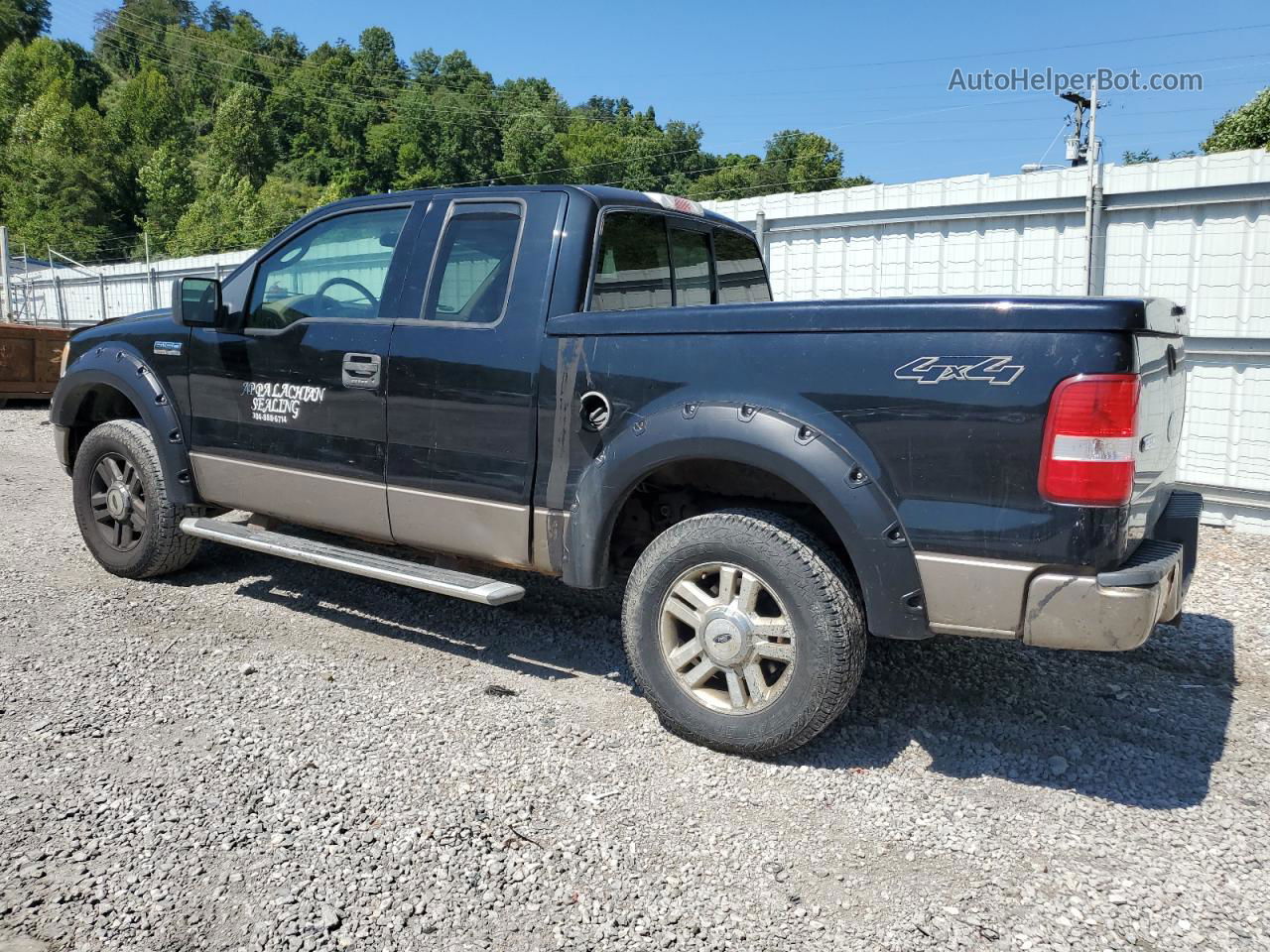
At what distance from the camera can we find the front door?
4.34 m

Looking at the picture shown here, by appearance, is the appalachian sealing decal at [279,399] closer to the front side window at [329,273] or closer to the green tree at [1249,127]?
the front side window at [329,273]

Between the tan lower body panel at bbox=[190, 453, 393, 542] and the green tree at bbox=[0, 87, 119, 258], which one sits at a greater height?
the green tree at bbox=[0, 87, 119, 258]

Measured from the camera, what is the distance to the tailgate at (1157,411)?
2947mm

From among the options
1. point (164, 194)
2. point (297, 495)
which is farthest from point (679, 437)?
point (164, 194)

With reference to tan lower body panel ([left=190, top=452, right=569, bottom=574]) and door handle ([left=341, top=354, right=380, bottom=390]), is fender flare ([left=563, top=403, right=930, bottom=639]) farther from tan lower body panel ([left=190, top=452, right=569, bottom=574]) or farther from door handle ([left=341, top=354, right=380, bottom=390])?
door handle ([left=341, top=354, right=380, bottom=390])

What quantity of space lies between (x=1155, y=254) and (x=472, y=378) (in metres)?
5.68

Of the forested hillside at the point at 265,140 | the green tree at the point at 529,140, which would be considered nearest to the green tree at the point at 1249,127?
the forested hillside at the point at 265,140

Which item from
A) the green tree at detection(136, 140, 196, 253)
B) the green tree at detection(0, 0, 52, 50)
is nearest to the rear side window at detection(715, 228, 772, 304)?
the green tree at detection(136, 140, 196, 253)

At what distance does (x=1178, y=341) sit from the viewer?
11.7 feet

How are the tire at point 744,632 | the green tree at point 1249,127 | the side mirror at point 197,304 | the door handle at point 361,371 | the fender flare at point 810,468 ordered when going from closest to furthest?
the fender flare at point 810,468 < the tire at point 744,632 < the door handle at point 361,371 < the side mirror at point 197,304 < the green tree at point 1249,127

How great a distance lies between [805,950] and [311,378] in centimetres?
321

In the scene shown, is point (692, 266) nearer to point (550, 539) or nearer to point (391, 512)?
point (550, 539)

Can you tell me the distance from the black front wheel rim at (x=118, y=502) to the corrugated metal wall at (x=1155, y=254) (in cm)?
599

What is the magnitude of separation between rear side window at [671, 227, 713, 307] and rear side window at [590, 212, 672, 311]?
0.09 metres
